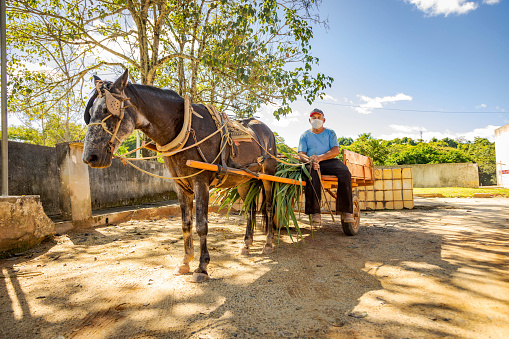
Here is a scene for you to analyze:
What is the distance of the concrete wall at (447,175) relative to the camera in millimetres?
23359

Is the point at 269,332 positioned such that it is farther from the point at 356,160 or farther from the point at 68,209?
the point at 68,209

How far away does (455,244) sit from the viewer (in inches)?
154

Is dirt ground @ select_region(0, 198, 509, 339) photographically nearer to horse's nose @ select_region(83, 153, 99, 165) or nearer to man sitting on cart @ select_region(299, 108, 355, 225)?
man sitting on cart @ select_region(299, 108, 355, 225)

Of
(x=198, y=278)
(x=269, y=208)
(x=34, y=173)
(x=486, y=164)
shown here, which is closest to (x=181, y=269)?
(x=198, y=278)

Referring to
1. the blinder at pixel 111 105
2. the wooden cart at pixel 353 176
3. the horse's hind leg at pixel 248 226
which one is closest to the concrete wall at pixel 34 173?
the horse's hind leg at pixel 248 226

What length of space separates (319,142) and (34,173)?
5512 mm

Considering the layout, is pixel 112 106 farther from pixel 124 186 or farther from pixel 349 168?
pixel 124 186

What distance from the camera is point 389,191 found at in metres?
8.69

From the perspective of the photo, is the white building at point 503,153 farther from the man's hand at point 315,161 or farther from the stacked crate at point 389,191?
the man's hand at point 315,161

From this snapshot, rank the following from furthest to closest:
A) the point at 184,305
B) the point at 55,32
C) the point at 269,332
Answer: the point at 55,32 → the point at 184,305 → the point at 269,332

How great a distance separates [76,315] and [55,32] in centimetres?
789

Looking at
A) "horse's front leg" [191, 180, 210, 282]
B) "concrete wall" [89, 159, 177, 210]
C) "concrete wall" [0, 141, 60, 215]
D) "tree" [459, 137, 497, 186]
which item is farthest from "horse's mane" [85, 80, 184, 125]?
"tree" [459, 137, 497, 186]

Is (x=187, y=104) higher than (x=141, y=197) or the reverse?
higher

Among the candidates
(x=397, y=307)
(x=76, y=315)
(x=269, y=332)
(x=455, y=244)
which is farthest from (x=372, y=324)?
(x=455, y=244)
